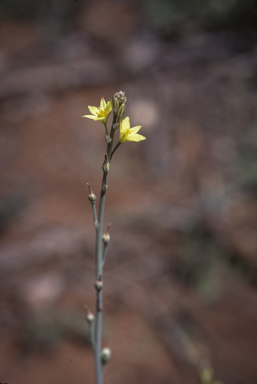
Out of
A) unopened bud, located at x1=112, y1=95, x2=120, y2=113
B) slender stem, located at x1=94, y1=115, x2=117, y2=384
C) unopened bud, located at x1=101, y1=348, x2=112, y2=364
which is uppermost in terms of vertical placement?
unopened bud, located at x1=112, y1=95, x2=120, y2=113

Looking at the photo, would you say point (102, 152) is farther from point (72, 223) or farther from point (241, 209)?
point (241, 209)

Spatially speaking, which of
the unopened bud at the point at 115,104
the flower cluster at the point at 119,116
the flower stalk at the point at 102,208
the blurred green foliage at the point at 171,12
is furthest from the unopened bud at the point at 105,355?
the blurred green foliage at the point at 171,12

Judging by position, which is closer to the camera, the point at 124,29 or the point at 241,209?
the point at 241,209

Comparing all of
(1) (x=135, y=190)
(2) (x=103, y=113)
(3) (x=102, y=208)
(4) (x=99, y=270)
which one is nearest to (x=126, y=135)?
(2) (x=103, y=113)

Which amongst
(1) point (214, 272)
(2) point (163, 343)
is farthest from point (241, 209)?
(2) point (163, 343)

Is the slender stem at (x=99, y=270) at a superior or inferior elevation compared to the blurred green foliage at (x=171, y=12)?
inferior

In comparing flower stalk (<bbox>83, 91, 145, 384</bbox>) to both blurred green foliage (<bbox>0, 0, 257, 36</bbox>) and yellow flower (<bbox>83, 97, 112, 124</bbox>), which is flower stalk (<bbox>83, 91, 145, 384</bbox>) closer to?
yellow flower (<bbox>83, 97, 112, 124</bbox>)

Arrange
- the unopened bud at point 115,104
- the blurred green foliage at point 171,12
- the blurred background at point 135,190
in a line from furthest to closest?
the blurred green foliage at point 171,12 → the blurred background at point 135,190 → the unopened bud at point 115,104

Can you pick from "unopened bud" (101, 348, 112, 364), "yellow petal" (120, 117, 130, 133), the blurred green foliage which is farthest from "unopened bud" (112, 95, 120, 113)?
the blurred green foliage

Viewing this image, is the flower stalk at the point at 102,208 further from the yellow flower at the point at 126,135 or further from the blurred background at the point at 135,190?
the blurred background at the point at 135,190
